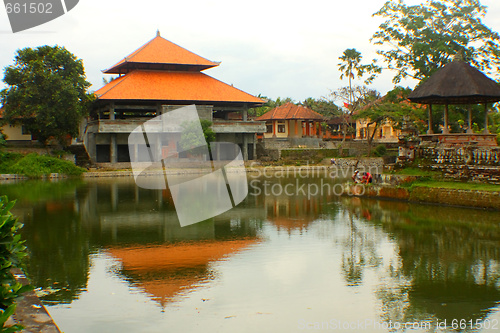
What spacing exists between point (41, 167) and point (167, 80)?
13.0m

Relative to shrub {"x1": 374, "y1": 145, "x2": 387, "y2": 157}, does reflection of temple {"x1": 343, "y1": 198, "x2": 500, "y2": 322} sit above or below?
below

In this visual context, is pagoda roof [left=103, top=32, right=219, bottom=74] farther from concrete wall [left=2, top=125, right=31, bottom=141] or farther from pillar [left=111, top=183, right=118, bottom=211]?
pillar [left=111, top=183, right=118, bottom=211]

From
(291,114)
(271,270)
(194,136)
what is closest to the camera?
(271,270)

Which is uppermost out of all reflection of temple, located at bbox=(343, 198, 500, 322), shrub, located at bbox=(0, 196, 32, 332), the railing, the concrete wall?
the concrete wall

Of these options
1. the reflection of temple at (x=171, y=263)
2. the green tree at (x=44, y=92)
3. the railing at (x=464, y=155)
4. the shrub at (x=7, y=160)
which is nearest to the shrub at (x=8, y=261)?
the reflection of temple at (x=171, y=263)

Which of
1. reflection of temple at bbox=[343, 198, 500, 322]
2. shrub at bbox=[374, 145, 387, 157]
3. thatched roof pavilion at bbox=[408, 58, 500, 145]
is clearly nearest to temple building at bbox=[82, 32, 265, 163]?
shrub at bbox=[374, 145, 387, 157]

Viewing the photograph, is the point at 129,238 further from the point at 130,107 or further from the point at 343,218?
the point at 130,107

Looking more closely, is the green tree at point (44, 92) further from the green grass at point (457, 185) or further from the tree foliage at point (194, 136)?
the green grass at point (457, 185)

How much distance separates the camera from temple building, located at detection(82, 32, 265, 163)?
3681 cm

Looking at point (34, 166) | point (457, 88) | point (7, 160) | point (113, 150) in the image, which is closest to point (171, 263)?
point (457, 88)

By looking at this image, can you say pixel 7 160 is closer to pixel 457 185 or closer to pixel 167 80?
pixel 167 80

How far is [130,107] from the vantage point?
3744cm

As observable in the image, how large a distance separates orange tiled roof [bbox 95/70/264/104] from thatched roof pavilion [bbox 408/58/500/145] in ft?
72.2

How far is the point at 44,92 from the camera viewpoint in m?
32.5
